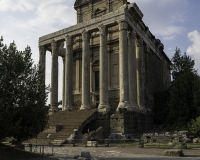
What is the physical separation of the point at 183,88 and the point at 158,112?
5.66m

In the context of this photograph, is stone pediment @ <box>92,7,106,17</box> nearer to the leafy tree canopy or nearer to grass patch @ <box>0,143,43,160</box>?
the leafy tree canopy

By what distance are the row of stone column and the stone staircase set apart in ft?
6.43

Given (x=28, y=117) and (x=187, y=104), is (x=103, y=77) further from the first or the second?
(x=28, y=117)

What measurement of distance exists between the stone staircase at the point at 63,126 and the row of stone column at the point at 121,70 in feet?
6.43

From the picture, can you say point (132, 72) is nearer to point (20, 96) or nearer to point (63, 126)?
point (63, 126)

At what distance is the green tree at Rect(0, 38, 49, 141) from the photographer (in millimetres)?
13688

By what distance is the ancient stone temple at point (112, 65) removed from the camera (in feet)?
93.4

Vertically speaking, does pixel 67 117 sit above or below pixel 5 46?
below

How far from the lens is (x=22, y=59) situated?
15.4 metres

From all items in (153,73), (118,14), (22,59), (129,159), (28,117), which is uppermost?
(118,14)

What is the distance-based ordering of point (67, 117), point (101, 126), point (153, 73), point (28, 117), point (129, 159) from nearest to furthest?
point (129, 159) → point (28, 117) → point (101, 126) → point (67, 117) → point (153, 73)

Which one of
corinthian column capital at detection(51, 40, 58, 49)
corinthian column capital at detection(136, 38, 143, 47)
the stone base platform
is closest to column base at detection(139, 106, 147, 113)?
corinthian column capital at detection(136, 38, 143, 47)

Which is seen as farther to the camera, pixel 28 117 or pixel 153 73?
pixel 153 73

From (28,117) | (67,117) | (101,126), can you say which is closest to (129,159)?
(28,117)
